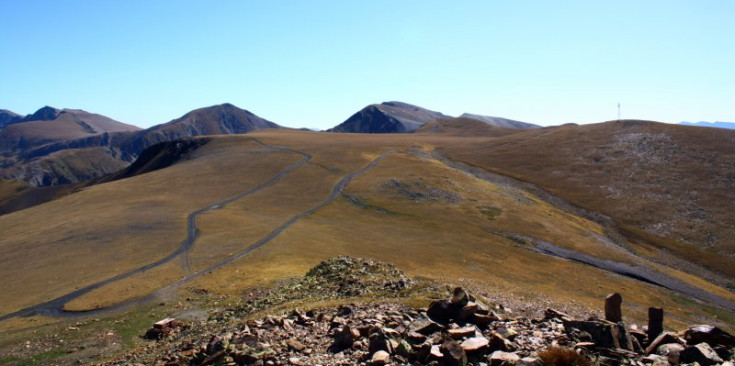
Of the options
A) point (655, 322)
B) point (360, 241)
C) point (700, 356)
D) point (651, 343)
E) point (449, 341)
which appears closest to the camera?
point (700, 356)

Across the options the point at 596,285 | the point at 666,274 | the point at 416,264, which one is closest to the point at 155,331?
the point at 416,264

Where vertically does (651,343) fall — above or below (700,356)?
below

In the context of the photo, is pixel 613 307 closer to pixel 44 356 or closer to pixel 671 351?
pixel 671 351

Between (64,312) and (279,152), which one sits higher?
(279,152)

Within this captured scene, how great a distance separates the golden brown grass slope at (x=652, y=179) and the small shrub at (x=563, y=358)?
8702 centimetres

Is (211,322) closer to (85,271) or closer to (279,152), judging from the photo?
(85,271)

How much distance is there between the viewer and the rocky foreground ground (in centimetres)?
1902

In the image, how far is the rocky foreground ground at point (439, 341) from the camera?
19016 millimetres

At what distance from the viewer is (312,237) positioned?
2896 inches

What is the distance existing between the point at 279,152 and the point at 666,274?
128m

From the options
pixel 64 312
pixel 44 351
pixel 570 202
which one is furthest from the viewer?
pixel 570 202

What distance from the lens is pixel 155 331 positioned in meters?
35.0

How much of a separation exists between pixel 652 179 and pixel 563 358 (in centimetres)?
14787

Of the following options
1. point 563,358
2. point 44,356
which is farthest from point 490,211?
point 563,358
